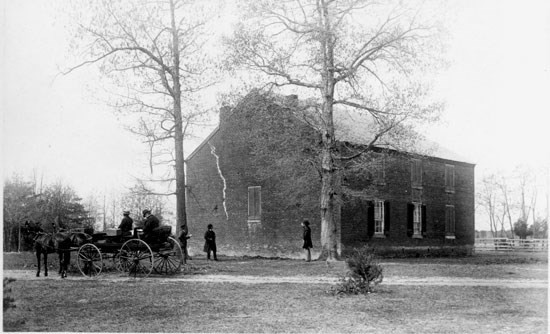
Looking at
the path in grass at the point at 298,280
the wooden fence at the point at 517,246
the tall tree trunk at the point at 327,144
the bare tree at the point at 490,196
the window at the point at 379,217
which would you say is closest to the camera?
the path in grass at the point at 298,280

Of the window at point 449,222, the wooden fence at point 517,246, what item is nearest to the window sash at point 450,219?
the window at point 449,222

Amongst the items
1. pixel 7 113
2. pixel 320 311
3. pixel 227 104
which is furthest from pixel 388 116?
pixel 7 113

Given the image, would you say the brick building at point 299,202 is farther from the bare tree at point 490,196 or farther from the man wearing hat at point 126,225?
the bare tree at point 490,196

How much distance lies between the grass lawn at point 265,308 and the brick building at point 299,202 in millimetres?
12572

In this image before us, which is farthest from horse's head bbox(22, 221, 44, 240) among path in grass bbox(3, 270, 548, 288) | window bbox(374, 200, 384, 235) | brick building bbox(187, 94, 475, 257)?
window bbox(374, 200, 384, 235)

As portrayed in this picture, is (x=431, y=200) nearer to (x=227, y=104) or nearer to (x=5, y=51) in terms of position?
(x=227, y=104)

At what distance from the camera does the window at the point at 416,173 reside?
108 feet

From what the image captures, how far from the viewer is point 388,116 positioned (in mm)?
22094

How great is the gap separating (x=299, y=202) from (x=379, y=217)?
4.73 m

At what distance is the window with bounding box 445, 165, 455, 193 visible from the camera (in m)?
35.3

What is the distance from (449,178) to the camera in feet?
117

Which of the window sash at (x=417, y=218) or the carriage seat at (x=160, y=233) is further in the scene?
the window sash at (x=417, y=218)

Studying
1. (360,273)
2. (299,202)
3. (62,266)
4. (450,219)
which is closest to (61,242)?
(62,266)

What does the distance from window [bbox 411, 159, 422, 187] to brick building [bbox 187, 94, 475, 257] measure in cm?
5
